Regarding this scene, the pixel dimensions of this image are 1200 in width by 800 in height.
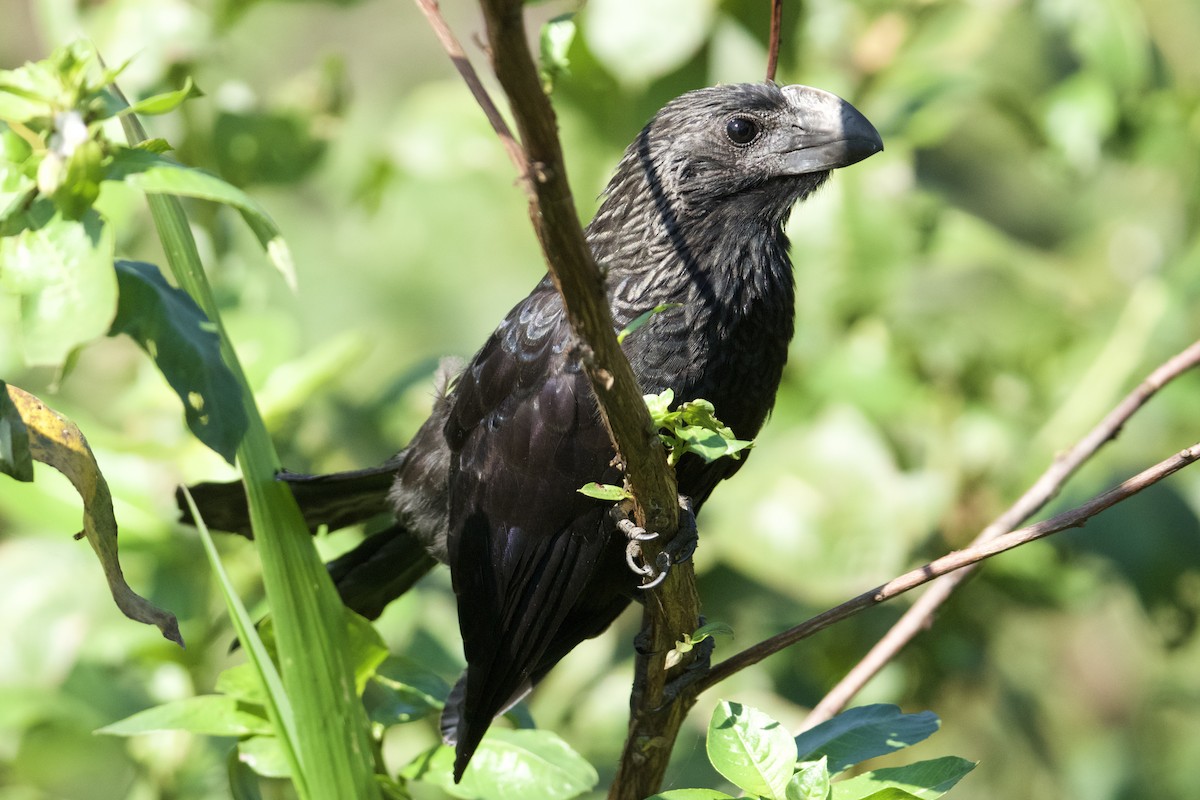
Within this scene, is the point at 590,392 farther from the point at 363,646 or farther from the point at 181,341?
the point at 181,341

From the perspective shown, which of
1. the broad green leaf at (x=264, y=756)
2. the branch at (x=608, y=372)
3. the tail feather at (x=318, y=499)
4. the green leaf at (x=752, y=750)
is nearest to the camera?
the branch at (x=608, y=372)

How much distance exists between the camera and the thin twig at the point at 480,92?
3.69 feet

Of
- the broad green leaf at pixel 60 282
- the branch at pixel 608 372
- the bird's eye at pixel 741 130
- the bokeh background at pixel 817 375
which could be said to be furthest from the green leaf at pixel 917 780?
the bird's eye at pixel 741 130

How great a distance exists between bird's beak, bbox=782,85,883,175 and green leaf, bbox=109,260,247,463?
4.72 ft

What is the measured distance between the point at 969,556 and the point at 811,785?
1.12ft

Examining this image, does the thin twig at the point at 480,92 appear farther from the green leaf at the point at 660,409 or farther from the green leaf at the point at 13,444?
the green leaf at the point at 13,444

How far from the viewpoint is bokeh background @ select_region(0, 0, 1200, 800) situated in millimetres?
2734

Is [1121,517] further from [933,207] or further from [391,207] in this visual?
[391,207]

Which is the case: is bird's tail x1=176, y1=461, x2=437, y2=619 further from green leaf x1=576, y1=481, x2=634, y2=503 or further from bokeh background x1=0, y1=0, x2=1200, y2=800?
green leaf x1=576, y1=481, x2=634, y2=503

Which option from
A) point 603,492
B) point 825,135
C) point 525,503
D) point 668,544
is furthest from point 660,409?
point 825,135

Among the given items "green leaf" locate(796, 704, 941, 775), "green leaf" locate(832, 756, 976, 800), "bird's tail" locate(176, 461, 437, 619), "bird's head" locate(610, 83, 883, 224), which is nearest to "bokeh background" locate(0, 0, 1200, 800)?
"bird's tail" locate(176, 461, 437, 619)

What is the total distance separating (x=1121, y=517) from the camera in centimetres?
336

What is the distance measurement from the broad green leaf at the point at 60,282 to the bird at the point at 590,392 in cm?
107

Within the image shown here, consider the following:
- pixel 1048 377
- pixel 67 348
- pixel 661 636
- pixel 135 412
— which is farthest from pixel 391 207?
pixel 67 348
